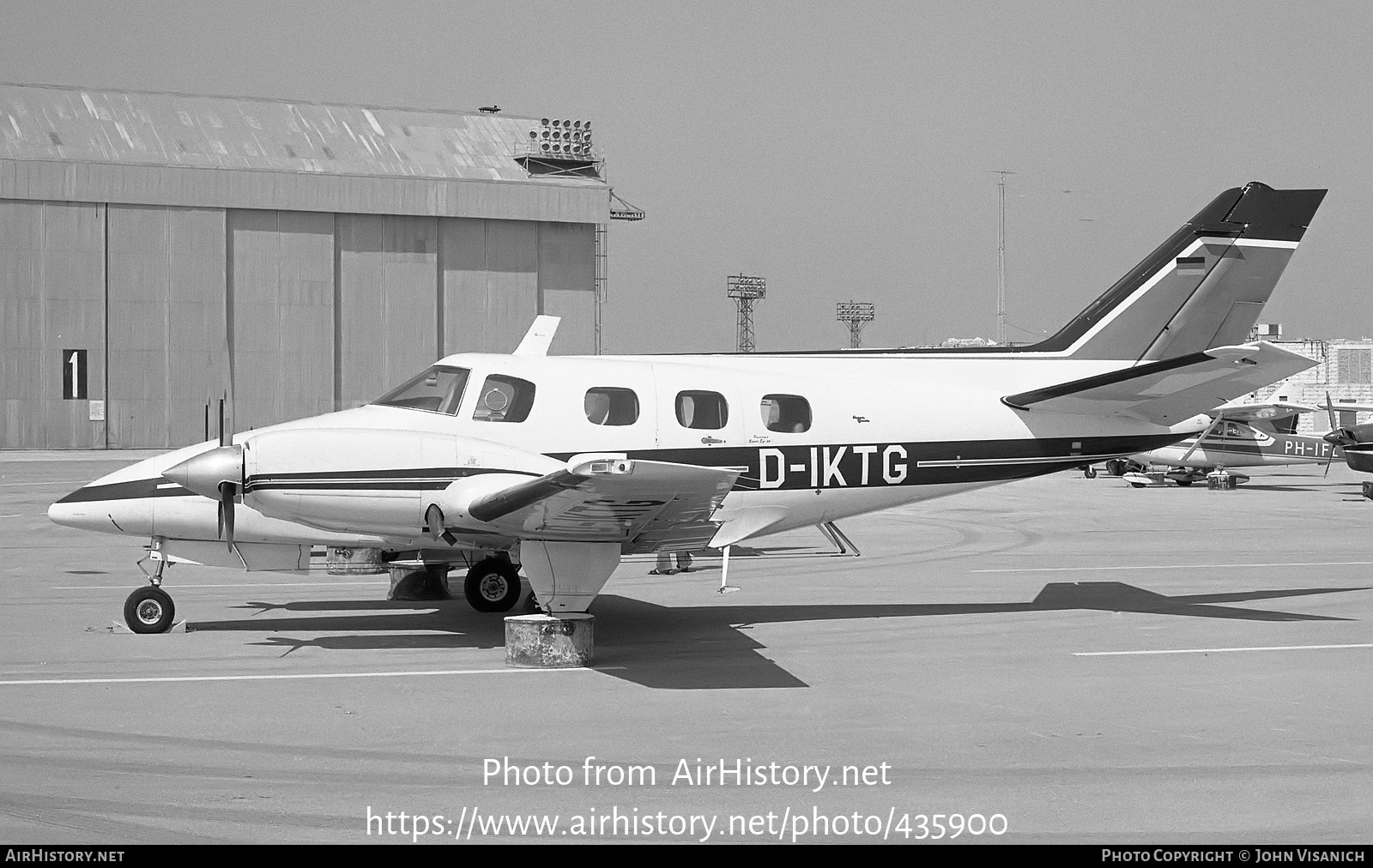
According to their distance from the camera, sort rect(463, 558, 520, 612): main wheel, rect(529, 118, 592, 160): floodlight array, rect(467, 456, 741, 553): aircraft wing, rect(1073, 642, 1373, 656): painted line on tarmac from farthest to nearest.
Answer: rect(529, 118, 592, 160): floodlight array
rect(463, 558, 520, 612): main wheel
rect(1073, 642, 1373, 656): painted line on tarmac
rect(467, 456, 741, 553): aircraft wing

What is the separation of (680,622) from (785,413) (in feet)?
8.05

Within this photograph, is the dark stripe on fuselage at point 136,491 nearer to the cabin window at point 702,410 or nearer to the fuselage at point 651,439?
the fuselage at point 651,439

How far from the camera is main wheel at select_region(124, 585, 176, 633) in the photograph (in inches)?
458

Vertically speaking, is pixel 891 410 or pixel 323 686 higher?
pixel 891 410

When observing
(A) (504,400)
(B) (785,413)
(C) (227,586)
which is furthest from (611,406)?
(C) (227,586)

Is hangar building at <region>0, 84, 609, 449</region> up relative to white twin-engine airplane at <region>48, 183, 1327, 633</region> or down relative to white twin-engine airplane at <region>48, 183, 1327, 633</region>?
up

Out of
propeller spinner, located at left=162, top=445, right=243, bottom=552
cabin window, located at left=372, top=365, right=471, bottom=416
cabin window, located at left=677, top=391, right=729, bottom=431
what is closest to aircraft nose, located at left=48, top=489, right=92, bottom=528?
propeller spinner, located at left=162, top=445, right=243, bottom=552

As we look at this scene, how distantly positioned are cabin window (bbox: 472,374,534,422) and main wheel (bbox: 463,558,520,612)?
2.50m

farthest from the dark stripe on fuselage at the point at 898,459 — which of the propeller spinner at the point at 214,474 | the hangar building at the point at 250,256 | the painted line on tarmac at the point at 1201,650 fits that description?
the hangar building at the point at 250,256

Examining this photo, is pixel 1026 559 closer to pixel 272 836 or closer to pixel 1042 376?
pixel 1042 376

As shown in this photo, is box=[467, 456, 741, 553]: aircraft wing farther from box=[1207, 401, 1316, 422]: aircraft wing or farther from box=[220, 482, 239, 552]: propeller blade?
box=[1207, 401, 1316, 422]: aircraft wing

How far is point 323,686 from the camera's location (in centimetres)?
958

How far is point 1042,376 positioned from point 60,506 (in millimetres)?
10258

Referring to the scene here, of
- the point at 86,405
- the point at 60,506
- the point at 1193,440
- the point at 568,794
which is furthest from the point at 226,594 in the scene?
the point at 86,405
